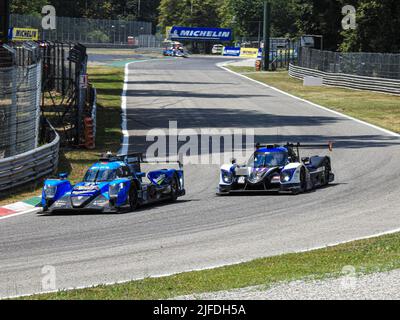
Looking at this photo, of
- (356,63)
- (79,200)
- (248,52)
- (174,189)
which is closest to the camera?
(79,200)

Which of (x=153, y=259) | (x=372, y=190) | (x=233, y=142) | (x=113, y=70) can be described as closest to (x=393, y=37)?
(x=113, y=70)

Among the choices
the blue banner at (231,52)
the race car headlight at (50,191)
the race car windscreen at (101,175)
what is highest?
the race car windscreen at (101,175)

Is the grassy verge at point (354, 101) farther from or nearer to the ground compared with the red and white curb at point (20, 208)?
nearer to the ground

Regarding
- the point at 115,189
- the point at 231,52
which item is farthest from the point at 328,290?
the point at 231,52

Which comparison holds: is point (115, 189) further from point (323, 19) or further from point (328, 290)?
point (323, 19)

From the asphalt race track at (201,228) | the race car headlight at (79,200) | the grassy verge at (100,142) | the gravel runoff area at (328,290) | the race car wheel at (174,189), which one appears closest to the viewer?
the gravel runoff area at (328,290)

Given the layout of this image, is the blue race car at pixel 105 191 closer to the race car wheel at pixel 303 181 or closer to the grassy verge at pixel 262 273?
the race car wheel at pixel 303 181

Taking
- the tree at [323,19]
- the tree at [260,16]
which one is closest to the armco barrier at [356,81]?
the tree at [323,19]

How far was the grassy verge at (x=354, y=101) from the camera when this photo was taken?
44438 millimetres

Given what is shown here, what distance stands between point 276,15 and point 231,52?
2084cm

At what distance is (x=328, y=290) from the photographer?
11.3 meters

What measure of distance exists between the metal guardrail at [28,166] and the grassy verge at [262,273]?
401 inches

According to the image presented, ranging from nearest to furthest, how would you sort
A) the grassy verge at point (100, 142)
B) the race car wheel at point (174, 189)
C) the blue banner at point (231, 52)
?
the race car wheel at point (174, 189) < the grassy verge at point (100, 142) < the blue banner at point (231, 52)
